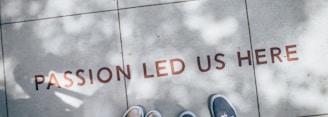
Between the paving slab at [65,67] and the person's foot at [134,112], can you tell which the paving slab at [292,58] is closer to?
the person's foot at [134,112]

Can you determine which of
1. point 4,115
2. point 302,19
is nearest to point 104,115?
point 4,115

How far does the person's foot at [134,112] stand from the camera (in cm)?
286

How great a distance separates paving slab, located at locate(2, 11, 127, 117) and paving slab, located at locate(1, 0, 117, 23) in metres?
0.06

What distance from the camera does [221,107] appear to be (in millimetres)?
2873

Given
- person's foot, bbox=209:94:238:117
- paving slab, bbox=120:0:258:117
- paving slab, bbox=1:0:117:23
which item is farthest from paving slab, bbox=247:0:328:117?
paving slab, bbox=1:0:117:23

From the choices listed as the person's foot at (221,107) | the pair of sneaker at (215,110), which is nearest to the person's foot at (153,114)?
the pair of sneaker at (215,110)

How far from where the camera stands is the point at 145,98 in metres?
2.93

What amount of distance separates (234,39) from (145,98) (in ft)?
3.50

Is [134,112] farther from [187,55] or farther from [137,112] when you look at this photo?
[187,55]

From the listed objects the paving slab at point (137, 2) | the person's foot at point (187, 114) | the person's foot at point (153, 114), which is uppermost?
the paving slab at point (137, 2)

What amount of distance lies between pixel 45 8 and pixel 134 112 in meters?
1.40

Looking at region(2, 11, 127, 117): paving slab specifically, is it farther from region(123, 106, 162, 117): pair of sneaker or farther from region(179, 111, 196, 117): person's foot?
region(179, 111, 196, 117): person's foot

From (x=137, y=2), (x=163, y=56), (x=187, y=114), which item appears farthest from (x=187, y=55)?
(x=137, y=2)

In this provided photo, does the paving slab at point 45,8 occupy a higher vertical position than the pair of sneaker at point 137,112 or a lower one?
higher
